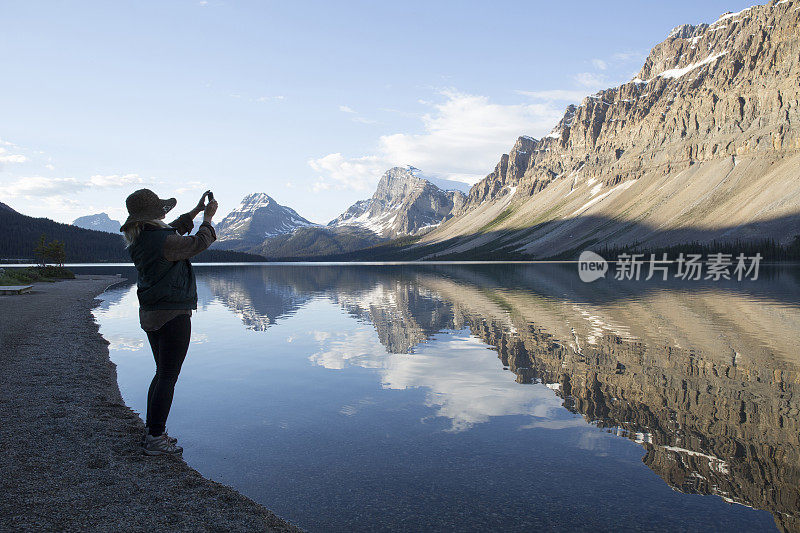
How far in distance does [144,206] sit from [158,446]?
15.0 ft

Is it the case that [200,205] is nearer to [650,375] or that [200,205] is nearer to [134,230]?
[134,230]

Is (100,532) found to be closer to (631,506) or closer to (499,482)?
(499,482)

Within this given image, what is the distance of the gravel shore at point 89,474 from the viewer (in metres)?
6.80

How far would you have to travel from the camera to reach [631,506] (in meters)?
7.94

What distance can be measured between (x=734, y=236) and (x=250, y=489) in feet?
655

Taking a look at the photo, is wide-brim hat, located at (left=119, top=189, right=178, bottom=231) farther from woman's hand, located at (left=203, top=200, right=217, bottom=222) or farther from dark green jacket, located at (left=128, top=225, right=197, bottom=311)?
woman's hand, located at (left=203, top=200, right=217, bottom=222)

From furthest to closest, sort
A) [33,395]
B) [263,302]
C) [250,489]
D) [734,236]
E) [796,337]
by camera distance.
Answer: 1. [734,236]
2. [263,302]
3. [796,337]
4. [33,395]
5. [250,489]

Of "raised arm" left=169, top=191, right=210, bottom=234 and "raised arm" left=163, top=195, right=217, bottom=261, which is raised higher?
"raised arm" left=169, top=191, right=210, bottom=234

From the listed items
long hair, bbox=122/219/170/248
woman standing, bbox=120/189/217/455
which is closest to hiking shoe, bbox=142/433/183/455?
woman standing, bbox=120/189/217/455

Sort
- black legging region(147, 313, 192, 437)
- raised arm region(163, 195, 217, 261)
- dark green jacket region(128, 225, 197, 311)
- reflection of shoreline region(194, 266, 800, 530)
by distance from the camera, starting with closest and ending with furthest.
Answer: raised arm region(163, 195, 217, 261)
dark green jacket region(128, 225, 197, 311)
black legging region(147, 313, 192, 437)
reflection of shoreline region(194, 266, 800, 530)

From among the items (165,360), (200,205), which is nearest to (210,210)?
(200,205)

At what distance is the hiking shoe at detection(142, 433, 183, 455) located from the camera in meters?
9.37

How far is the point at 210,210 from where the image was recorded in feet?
30.2

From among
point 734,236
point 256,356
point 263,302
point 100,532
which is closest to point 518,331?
point 256,356
